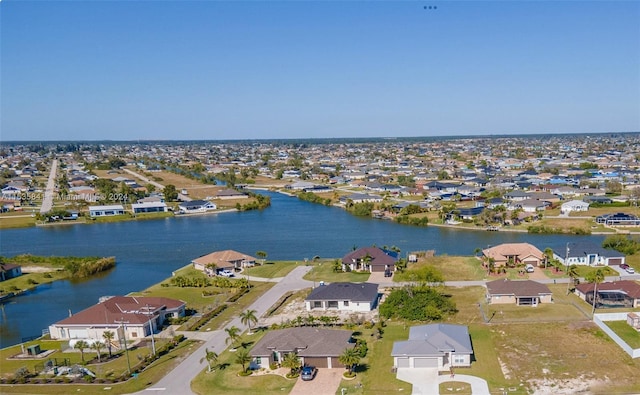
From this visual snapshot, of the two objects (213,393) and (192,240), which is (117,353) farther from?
(192,240)

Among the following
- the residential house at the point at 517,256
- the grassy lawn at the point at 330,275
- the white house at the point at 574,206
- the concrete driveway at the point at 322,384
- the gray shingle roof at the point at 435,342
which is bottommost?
the concrete driveway at the point at 322,384

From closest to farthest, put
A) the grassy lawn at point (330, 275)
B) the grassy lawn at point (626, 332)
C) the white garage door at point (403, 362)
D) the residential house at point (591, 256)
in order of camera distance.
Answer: the white garage door at point (403, 362) → the grassy lawn at point (626, 332) → the grassy lawn at point (330, 275) → the residential house at point (591, 256)

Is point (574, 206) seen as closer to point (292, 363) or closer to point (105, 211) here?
point (292, 363)

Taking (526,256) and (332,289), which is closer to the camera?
(332,289)

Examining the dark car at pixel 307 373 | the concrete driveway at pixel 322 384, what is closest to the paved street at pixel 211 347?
the concrete driveway at pixel 322 384

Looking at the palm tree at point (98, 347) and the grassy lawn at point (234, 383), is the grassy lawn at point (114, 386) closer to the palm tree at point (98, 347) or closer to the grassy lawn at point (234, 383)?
the palm tree at point (98, 347)

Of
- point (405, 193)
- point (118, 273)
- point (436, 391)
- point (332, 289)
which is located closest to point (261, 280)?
point (332, 289)
